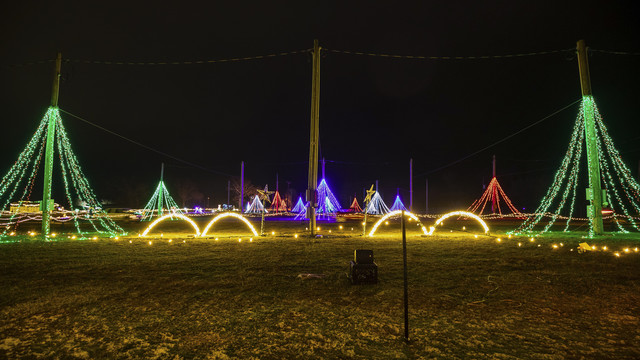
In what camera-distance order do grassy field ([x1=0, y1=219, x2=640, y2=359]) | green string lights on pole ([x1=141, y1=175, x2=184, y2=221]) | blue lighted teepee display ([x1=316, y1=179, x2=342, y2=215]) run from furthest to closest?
1. blue lighted teepee display ([x1=316, y1=179, x2=342, y2=215])
2. green string lights on pole ([x1=141, y1=175, x2=184, y2=221])
3. grassy field ([x1=0, y1=219, x2=640, y2=359])

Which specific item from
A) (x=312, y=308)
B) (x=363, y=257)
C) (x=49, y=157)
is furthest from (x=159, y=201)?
(x=312, y=308)

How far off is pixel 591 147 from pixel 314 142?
40.0 feet

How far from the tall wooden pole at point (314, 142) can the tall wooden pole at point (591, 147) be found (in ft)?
37.7

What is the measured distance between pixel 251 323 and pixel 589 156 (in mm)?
16669

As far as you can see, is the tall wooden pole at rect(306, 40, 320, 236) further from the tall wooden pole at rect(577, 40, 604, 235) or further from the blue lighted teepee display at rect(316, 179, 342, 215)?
the blue lighted teepee display at rect(316, 179, 342, 215)

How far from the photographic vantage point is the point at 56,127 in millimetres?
14461

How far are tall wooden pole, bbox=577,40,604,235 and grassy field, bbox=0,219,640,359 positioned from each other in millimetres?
6291

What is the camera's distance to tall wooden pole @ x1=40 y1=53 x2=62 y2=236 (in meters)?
13.7

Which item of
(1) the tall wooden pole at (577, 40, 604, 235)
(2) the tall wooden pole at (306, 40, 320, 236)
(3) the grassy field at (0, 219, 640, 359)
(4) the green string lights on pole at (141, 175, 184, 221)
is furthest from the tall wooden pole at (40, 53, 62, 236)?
(1) the tall wooden pole at (577, 40, 604, 235)

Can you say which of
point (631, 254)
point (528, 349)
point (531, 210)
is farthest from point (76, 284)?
point (531, 210)

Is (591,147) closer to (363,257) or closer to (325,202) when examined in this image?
(363,257)

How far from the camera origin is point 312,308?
5141mm

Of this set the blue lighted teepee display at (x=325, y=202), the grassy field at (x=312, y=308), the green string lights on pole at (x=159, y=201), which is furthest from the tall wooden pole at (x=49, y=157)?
the blue lighted teepee display at (x=325, y=202)

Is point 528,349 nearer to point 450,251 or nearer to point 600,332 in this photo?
point 600,332
